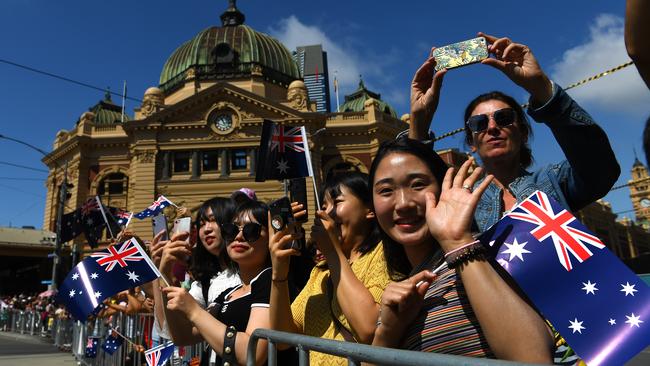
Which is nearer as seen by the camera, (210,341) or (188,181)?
(210,341)

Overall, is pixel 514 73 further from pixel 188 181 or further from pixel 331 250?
pixel 188 181

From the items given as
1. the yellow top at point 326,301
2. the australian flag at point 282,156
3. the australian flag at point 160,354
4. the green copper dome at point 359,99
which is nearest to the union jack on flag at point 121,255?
the australian flag at point 282,156

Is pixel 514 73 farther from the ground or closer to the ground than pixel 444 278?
farther from the ground

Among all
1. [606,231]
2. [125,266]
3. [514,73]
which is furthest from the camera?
[606,231]

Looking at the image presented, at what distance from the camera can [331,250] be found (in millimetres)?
2293

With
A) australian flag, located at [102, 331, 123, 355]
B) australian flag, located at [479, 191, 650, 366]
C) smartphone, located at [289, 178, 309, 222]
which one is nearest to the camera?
australian flag, located at [479, 191, 650, 366]

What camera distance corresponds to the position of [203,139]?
32.4m

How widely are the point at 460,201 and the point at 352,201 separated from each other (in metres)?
1.35

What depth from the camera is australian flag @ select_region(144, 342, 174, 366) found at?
5.25 metres

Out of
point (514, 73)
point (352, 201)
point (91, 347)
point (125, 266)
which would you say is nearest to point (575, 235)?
point (514, 73)

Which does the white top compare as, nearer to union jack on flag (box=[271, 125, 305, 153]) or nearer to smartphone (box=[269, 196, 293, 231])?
union jack on flag (box=[271, 125, 305, 153])

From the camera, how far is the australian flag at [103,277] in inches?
156

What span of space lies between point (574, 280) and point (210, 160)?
32570 millimetres

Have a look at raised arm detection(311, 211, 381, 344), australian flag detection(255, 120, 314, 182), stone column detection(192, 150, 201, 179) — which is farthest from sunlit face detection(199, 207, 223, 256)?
stone column detection(192, 150, 201, 179)
